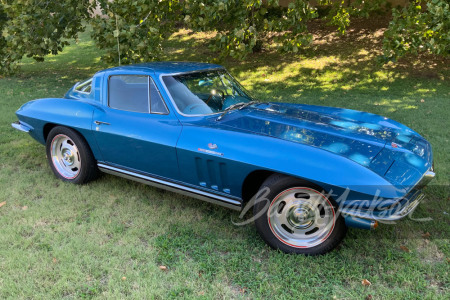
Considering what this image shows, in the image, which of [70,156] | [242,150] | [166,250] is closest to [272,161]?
[242,150]

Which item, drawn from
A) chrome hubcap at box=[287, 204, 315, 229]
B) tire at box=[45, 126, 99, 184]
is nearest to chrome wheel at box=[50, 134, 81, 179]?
tire at box=[45, 126, 99, 184]

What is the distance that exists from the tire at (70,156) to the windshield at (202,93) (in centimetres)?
132

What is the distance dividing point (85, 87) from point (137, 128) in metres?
1.26

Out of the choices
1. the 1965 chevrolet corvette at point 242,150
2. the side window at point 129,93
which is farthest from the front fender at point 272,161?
the side window at point 129,93

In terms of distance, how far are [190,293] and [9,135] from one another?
4.97 meters

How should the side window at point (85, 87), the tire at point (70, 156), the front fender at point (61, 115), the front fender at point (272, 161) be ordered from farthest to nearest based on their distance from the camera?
the side window at point (85, 87) < the tire at point (70, 156) < the front fender at point (61, 115) < the front fender at point (272, 161)

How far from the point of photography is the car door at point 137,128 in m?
3.54

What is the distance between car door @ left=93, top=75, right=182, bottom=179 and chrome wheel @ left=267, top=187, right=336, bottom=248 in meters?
1.05

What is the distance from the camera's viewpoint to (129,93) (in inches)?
156

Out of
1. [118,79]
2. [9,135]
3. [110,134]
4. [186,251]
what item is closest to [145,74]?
[118,79]

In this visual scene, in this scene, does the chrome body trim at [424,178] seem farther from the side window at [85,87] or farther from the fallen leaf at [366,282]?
the side window at [85,87]

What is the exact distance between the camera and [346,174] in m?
2.74

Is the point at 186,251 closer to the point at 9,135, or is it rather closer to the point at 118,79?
the point at 118,79

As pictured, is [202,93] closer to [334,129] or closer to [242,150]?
[242,150]
